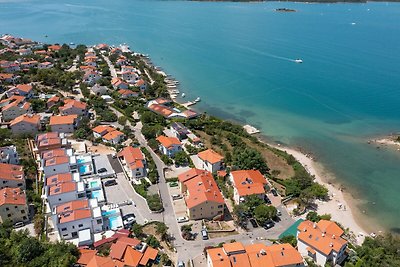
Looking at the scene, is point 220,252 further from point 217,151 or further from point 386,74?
point 386,74

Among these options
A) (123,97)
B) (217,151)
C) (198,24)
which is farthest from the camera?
(198,24)

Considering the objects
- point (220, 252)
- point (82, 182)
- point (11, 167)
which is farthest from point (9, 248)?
point (220, 252)

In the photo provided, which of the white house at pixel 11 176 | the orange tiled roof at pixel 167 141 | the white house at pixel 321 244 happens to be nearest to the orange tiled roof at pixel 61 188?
the white house at pixel 11 176

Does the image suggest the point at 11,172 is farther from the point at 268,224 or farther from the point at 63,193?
the point at 268,224

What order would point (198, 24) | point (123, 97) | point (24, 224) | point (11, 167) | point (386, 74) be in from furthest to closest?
point (198, 24) < point (386, 74) < point (123, 97) < point (11, 167) < point (24, 224)

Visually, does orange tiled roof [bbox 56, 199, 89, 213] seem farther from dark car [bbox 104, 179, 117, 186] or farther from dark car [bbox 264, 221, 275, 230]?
dark car [bbox 264, 221, 275, 230]
